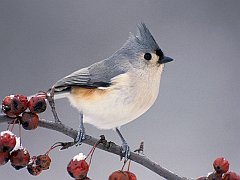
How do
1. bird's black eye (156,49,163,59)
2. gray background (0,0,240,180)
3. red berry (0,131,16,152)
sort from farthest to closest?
gray background (0,0,240,180) < bird's black eye (156,49,163,59) < red berry (0,131,16,152)

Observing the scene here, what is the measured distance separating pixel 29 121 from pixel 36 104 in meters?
0.04

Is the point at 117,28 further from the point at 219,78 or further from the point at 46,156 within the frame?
the point at 46,156

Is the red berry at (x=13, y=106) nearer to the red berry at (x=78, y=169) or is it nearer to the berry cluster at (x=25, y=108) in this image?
the berry cluster at (x=25, y=108)

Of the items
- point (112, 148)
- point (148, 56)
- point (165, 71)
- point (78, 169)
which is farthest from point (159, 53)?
point (165, 71)

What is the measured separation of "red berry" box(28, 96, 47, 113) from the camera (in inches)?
41.1

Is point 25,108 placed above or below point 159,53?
below

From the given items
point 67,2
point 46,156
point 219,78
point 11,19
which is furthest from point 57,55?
point 46,156

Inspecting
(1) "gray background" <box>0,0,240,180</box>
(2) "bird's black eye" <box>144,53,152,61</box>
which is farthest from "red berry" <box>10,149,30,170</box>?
(1) "gray background" <box>0,0,240,180</box>

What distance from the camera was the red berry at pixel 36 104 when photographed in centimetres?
104

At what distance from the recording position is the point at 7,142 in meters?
1.02

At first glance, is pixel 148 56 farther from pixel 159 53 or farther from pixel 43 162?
pixel 43 162

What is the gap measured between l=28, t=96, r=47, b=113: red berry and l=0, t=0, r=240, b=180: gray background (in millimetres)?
1247

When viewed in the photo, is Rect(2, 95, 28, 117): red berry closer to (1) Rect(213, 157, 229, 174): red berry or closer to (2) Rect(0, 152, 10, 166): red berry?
(2) Rect(0, 152, 10, 166): red berry

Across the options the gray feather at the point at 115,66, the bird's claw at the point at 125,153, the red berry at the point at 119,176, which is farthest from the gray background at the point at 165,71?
the red berry at the point at 119,176
